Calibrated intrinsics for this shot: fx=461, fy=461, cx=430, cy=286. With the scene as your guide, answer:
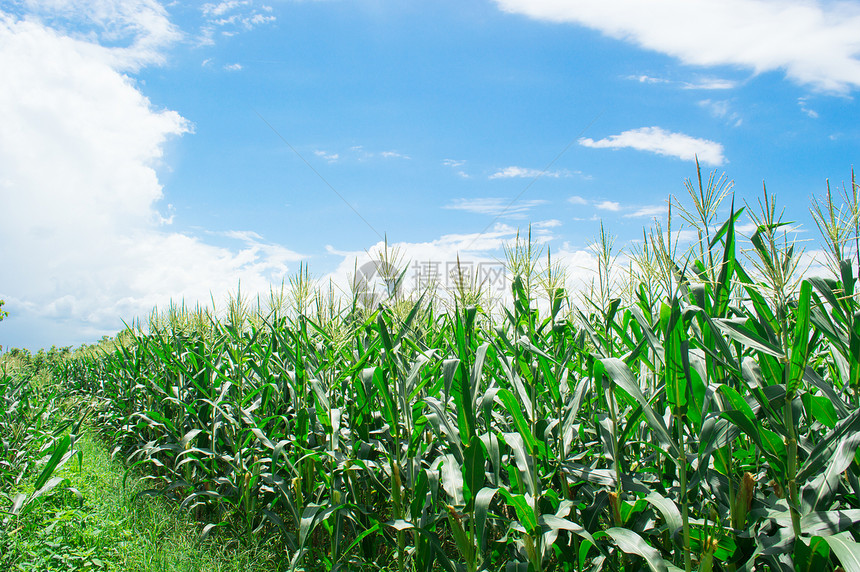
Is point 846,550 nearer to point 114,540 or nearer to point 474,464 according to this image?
point 474,464

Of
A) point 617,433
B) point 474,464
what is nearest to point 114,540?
point 474,464

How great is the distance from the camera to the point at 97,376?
903 cm

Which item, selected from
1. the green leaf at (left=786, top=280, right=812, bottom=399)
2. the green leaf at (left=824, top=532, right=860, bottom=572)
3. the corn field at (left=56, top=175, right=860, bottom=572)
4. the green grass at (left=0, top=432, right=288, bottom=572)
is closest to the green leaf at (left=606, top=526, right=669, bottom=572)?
the corn field at (left=56, top=175, right=860, bottom=572)

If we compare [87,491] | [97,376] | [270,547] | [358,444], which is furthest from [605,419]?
[97,376]

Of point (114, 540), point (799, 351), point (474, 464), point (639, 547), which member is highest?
point (799, 351)

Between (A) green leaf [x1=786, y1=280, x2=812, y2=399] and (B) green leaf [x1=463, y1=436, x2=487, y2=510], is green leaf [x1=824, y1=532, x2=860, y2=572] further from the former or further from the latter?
(B) green leaf [x1=463, y1=436, x2=487, y2=510]

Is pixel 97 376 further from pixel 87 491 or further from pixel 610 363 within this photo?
pixel 610 363

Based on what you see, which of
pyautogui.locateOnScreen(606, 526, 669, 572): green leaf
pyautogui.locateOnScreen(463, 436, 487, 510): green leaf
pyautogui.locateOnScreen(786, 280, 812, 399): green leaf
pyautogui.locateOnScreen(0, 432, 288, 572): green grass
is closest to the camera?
pyautogui.locateOnScreen(786, 280, 812, 399): green leaf

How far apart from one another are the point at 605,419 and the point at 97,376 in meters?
10.2

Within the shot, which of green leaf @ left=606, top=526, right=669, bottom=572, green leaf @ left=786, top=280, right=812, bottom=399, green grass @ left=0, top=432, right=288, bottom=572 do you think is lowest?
green grass @ left=0, top=432, right=288, bottom=572

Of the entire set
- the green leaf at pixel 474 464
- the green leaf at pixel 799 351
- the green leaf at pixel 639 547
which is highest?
the green leaf at pixel 799 351

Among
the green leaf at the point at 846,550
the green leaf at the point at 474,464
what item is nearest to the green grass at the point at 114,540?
the green leaf at the point at 474,464

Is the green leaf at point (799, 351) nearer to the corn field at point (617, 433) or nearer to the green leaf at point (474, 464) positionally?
the corn field at point (617, 433)

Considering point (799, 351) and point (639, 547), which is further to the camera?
point (639, 547)
